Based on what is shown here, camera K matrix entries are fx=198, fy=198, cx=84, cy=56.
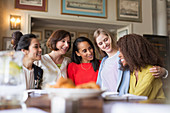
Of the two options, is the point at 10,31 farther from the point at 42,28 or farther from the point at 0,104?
the point at 0,104

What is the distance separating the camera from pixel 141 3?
552cm

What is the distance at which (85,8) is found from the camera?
16.4ft

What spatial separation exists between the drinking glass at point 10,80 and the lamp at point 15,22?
12.5 ft

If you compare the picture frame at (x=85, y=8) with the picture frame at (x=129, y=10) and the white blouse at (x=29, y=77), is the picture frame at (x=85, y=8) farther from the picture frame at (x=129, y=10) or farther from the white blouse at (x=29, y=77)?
the white blouse at (x=29, y=77)

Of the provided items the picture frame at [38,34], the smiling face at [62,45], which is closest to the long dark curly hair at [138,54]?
the smiling face at [62,45]

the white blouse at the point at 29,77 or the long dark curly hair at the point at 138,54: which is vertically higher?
the long dark curly hair at the point at 138,54

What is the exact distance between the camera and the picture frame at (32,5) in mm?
4512

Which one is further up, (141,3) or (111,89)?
(141,3)

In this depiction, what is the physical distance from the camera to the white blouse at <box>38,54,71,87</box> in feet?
7.17

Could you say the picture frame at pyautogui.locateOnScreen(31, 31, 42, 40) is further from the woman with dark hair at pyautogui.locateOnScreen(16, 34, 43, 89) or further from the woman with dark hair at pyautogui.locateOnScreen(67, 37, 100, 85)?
the woman with dark hair at pyautogui.locateOnScreen(16, 34, 43, 89)

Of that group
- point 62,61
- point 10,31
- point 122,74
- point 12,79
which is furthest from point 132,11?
point 12,79

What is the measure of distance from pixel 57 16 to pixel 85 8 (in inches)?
29.7

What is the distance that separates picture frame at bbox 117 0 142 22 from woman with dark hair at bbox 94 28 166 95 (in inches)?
120

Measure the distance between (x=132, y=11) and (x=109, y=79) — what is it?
377 cm
